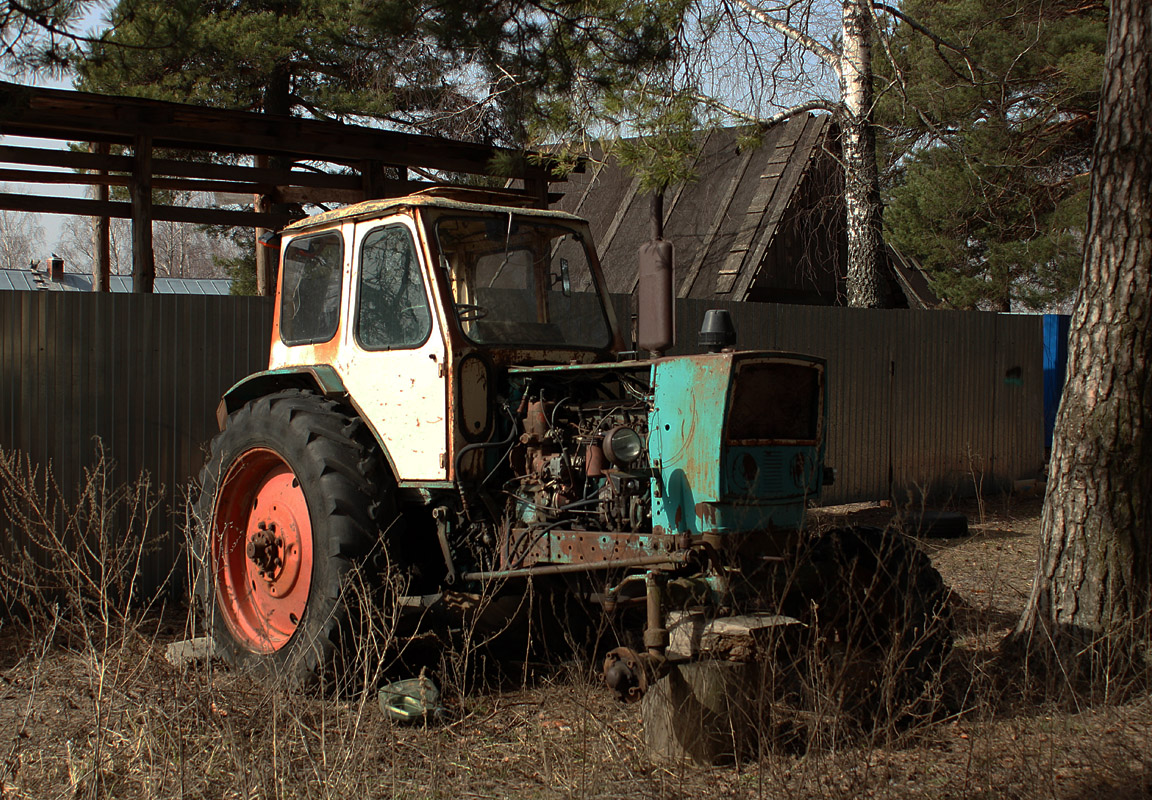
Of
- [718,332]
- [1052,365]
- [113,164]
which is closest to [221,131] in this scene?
[113,164]

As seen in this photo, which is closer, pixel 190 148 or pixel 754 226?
pixel 190 148

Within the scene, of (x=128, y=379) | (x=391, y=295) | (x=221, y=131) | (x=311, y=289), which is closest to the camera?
(x=391, y=295)

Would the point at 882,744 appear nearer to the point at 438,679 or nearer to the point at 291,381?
the point at 438,679

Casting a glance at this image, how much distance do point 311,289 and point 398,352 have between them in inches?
35.0

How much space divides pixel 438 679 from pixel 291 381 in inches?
66.8

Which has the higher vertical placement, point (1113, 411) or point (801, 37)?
point (801, 37)

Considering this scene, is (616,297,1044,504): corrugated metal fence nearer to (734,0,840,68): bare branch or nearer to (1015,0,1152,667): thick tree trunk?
(734,0,840,68): bare branch

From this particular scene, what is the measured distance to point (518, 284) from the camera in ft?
17.5

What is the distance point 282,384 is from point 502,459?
1461 mm

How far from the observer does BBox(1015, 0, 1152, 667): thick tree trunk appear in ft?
16.4

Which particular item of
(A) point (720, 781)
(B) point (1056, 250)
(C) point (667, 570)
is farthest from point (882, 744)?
(B) point (1056, 250)

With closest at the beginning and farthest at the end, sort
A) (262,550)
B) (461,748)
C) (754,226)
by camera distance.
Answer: (461,748)
(262,550)
(754,226)

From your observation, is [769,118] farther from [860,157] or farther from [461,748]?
[461,748]

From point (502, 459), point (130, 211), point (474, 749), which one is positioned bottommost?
point (474, 749)
